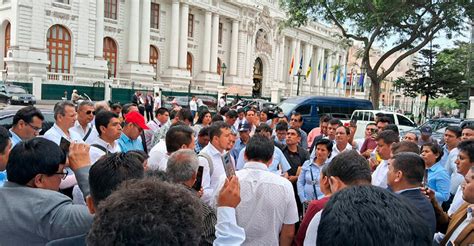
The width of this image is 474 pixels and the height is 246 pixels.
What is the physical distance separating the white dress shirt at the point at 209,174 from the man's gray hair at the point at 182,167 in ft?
1.37

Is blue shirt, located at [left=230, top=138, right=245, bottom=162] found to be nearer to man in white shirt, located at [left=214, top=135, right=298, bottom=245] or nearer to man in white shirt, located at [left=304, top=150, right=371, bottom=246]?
man in white shirt, located at [left=214, top=135, right=298, bottom=245]

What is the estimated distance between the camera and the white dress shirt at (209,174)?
3.60m

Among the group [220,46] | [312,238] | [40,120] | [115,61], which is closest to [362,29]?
[40,120]

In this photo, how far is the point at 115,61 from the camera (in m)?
37.5

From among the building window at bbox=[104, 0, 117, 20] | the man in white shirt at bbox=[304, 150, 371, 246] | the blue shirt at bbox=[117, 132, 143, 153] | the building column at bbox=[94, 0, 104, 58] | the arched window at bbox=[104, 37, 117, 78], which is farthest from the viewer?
the arched window at bbox=[104, 37, 117, 78]

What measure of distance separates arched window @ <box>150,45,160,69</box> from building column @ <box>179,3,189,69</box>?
243 centimetres

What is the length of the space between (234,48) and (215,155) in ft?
145

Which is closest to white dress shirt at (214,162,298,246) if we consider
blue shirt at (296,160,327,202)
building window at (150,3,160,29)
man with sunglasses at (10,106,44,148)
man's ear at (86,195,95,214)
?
man's ear at (86,195,95,214)

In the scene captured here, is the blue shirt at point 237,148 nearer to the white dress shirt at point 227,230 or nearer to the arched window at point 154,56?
the white dress shirt at point 227,230

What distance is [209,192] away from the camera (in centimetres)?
366

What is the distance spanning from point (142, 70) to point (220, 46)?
13.7 meters

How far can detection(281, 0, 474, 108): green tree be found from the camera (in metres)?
18.4

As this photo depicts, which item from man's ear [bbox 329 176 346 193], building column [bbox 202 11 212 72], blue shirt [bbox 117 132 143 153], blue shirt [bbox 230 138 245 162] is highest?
building column [bbox 202 11 212 72]

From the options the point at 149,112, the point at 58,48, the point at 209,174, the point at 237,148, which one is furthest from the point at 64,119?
the point at 58,48
